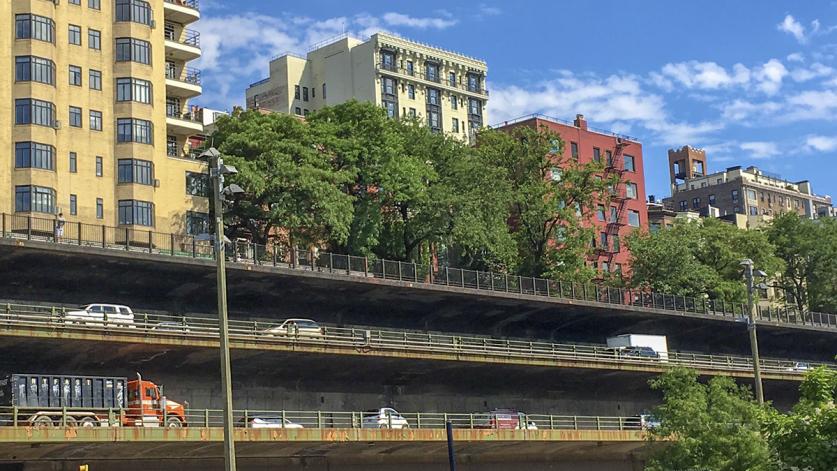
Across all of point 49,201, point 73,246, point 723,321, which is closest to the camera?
point 73,246

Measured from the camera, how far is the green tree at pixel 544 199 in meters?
97.2

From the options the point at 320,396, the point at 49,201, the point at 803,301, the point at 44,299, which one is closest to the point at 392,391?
the point at 320,396

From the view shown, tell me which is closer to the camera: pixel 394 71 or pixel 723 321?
pixel 723 321

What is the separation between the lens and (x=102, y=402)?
51906 millimetres

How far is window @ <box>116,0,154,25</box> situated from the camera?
283 ft

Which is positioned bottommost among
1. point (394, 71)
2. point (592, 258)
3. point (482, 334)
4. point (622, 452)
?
point (622, 452)

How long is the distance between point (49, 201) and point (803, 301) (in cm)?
7501

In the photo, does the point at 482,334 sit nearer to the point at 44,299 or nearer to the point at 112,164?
the point at 112,164

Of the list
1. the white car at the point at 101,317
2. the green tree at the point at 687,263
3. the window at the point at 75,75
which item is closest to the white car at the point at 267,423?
the white car at the point at 101,317

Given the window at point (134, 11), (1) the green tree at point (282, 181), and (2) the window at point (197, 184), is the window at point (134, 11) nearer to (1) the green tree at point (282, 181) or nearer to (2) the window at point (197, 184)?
(1) the green tree at point (282, 181)

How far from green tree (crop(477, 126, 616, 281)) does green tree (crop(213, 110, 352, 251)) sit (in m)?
16.9

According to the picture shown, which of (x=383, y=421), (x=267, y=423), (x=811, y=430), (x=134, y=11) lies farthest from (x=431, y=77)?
(x=811, y=430)

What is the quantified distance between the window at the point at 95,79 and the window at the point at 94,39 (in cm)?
160

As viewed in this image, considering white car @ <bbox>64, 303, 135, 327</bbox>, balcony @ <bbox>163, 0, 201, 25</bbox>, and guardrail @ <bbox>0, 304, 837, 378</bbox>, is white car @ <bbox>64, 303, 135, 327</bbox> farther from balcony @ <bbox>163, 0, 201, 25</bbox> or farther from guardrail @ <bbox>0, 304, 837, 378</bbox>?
balcony @ <bbox>163, 0, 201, 25</bbox>
